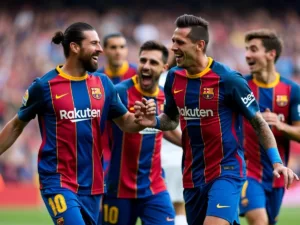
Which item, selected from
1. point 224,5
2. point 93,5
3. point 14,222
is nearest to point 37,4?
point 93,5

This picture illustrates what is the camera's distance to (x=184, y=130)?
24.4ft

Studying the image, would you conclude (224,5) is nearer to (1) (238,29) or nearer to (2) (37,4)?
(1) (238,29)

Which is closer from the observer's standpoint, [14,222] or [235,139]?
[235,139]

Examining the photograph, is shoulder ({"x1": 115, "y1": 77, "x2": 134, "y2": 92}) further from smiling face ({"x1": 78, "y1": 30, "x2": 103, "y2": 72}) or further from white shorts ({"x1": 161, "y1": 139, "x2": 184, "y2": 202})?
white shorts ({"x1": 161, "y1": 139, "x2": 184, "y2": 202})

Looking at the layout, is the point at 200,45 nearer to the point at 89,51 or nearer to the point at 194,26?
the point at 194,26

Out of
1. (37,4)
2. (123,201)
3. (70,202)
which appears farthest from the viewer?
(37,4)

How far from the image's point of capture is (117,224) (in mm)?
8562

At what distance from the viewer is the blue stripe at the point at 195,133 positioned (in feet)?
23.9

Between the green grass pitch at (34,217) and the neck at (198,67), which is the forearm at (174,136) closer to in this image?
the neck at (198,67)

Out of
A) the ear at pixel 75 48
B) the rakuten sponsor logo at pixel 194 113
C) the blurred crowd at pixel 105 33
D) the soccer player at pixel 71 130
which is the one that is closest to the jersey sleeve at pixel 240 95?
the rakuten sponsor logo at pixel 194 113

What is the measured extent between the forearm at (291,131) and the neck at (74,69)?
252 centimetres

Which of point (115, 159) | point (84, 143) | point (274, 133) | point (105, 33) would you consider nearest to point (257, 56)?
point (274, 133)

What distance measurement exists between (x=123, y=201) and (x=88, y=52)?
6.63ft

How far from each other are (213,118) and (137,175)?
5.38ft
